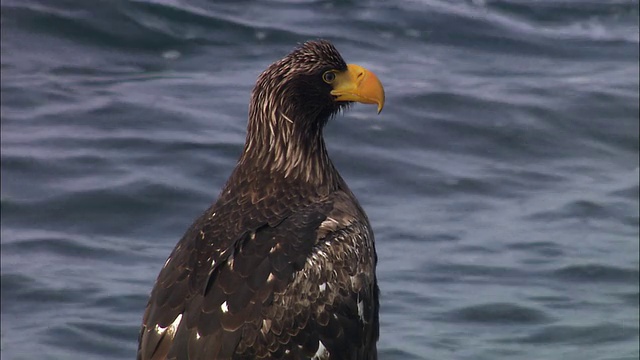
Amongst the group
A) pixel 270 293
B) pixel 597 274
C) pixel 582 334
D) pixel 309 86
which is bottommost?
pixel 582 334

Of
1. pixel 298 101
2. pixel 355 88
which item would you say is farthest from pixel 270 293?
pixel 355 88

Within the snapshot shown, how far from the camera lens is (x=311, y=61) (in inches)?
273

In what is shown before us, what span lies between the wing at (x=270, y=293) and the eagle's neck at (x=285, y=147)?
0.29 m

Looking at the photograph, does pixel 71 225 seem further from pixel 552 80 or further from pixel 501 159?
pixel 552 80

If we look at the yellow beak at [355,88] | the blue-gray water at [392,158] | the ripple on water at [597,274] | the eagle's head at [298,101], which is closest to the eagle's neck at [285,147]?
the eagle's head at [298,101]

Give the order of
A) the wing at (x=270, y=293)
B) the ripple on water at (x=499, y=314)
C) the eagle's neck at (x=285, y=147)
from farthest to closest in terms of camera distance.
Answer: the ripple on water at (x=499, y=314) → the eagle's neck at (x=285, y=147) → the wing at (x=270, y=293)

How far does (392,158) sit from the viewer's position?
13789mm

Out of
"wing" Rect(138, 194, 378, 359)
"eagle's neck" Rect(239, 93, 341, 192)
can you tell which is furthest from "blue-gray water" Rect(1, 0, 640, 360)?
"wing" Rect(138, 194, 378, 359)

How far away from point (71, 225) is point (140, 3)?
524 centimetres

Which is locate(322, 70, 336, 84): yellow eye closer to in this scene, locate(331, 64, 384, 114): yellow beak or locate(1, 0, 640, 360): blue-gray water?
locate(331, 64, 384, 114): yellow beak

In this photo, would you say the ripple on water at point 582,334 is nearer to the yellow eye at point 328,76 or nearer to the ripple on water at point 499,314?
the ripple on water at point 499,314

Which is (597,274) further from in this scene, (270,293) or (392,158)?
(270,293)

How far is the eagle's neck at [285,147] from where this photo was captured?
6910 millimetres

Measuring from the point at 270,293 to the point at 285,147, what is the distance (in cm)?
102
